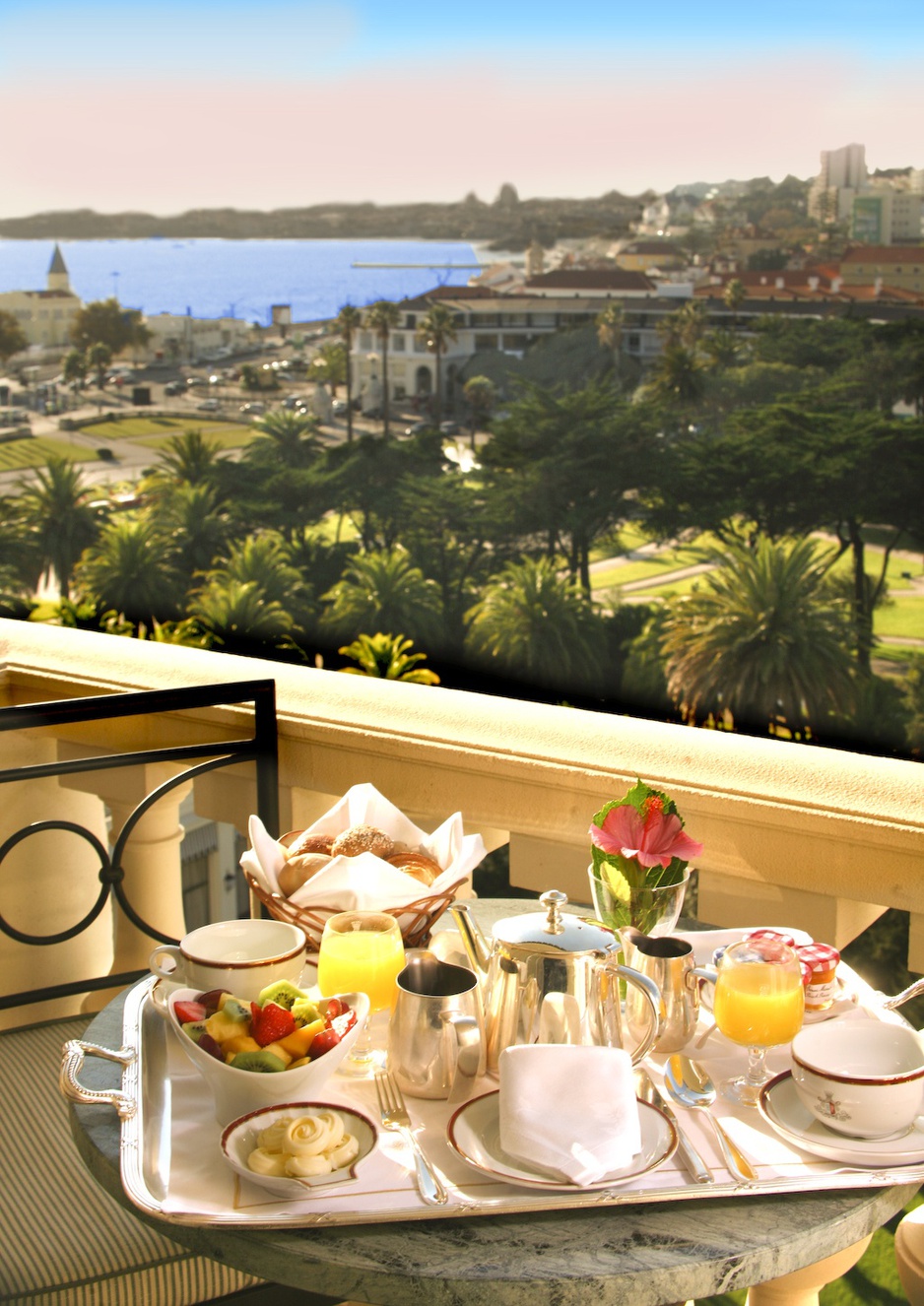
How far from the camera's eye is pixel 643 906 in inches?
37.9

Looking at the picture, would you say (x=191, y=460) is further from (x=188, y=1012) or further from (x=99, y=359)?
(x=188, y=1012)

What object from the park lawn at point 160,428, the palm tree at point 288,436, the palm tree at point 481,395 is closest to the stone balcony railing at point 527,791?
the palm tree at point 481,395

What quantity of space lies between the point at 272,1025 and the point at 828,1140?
349 mm

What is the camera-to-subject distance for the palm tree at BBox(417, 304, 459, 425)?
16422mm

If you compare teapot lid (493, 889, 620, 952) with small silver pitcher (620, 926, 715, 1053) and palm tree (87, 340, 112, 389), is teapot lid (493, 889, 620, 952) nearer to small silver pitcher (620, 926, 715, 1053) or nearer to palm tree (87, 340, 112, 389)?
small silver pitcher (620, 926, 715, 1053)

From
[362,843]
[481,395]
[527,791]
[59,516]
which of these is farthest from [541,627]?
[362,843]

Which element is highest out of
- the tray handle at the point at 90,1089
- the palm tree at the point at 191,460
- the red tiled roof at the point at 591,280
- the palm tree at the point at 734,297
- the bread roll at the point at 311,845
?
the red tiled roof at the point at 591,280

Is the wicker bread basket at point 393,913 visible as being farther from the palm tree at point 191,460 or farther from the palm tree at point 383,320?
the palm tree at point 191,460

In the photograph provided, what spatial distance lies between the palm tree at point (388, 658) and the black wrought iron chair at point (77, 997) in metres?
14.5

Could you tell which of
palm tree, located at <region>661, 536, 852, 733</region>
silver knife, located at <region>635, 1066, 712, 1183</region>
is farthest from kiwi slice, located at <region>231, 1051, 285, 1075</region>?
palm tree, located at <region>661, 536, 852, 733</region>

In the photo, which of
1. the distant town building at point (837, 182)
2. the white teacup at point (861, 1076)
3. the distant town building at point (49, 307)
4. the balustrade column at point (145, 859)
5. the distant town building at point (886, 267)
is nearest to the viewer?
the white teacup at point (861, 1076)

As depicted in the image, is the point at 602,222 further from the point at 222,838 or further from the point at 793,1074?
the point at 793,1074

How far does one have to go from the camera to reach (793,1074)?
0.81 meters

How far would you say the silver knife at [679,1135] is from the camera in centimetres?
73
